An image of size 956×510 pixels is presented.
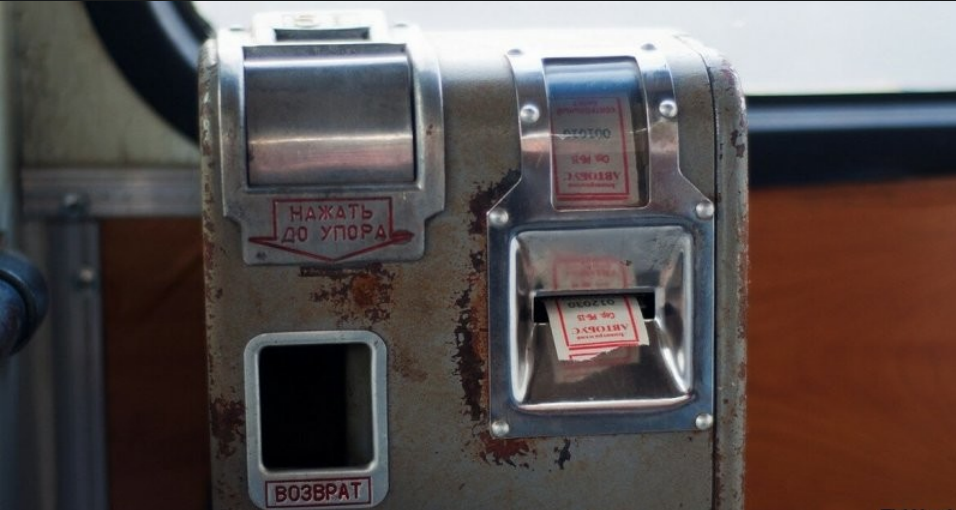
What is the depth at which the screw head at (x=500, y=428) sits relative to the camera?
4.58 ft

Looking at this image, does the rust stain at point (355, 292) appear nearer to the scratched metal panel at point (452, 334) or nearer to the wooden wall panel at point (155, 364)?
the scratched metal panel at point (452, 334)

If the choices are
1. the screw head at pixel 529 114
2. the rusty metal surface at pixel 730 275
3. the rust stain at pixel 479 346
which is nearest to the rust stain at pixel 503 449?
the rust stain at pixel 479 346

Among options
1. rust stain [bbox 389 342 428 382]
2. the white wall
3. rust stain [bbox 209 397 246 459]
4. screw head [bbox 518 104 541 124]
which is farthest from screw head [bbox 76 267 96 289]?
screw head [bbox 518 104 541 124]

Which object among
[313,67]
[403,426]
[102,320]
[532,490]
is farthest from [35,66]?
[532,490]

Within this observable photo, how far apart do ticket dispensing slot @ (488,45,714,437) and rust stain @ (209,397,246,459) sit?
0.28 m

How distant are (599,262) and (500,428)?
22 centimetres

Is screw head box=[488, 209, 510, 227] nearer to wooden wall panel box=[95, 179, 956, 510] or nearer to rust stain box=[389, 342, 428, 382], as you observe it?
rust stain box=[389, 342, 428, 382]

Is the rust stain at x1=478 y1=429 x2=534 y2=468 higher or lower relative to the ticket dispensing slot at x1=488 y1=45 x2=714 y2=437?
lower

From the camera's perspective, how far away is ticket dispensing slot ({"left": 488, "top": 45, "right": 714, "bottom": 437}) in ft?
4.52

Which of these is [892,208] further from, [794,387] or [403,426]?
[403,426]

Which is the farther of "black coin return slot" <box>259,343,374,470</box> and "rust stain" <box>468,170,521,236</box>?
"black coin return slot" <box>259,343,374,470</box>

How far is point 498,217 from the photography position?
53.7 inches

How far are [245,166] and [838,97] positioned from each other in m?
1.19

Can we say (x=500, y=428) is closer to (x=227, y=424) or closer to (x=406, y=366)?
(x=406, y=366)
